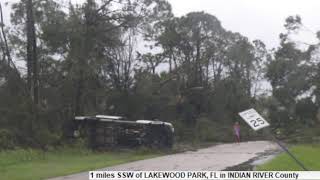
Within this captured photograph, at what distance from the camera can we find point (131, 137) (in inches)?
1578

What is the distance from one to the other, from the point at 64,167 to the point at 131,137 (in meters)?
14.7

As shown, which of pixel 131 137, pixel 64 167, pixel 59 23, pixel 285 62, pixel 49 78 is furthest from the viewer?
pixel 285 62

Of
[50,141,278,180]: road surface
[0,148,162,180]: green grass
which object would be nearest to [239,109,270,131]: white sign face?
[50,141,278,180]: road surface

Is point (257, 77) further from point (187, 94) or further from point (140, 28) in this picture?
point (140, 28)

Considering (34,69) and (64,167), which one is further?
(34,69)

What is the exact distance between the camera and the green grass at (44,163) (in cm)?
2237

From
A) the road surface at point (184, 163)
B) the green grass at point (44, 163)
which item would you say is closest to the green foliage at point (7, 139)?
the green grass at point (44, 163)

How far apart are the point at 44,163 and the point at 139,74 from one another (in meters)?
37.3

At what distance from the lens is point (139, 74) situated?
214 ft

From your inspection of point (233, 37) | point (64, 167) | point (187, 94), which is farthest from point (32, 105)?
point (233, 37)

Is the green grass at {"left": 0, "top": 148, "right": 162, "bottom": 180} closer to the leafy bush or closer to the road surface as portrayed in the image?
the road surface

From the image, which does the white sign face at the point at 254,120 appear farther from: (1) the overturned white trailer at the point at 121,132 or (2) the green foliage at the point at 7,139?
(1) the overturned white trailer at the point at 121,132

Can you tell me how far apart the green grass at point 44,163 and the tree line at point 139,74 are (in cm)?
377

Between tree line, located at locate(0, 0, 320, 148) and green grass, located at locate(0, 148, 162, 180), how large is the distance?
377cm
